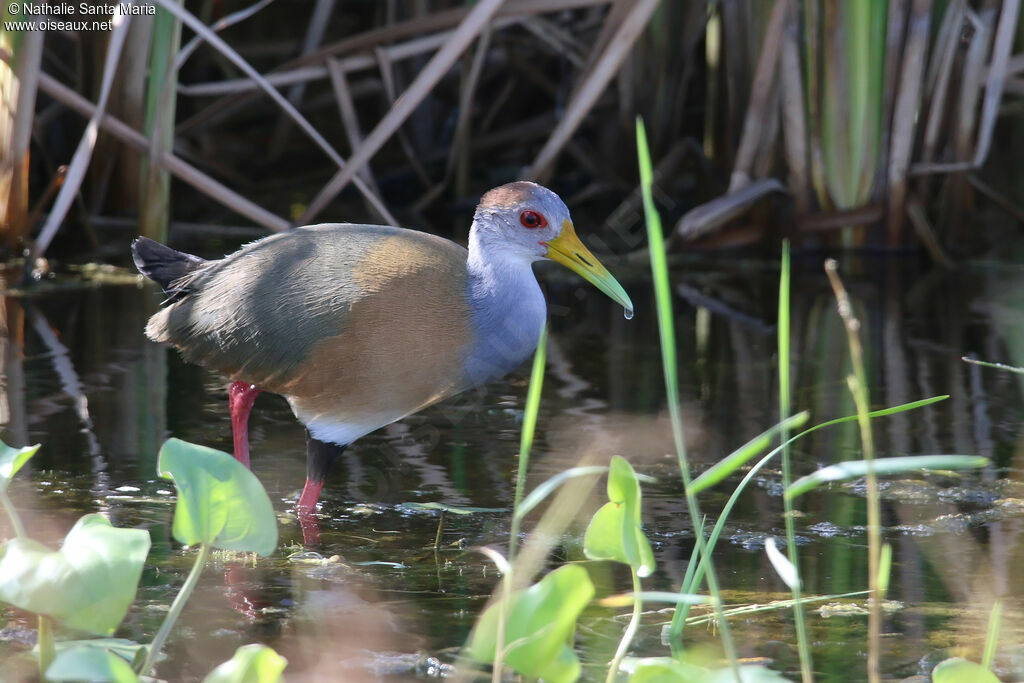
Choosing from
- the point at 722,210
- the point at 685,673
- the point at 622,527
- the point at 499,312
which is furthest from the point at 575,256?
the point at 722,210

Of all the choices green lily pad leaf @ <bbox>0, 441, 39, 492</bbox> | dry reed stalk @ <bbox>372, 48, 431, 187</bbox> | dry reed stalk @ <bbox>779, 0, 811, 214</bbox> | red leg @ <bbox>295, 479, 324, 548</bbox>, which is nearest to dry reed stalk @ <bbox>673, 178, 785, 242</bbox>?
dry reed stalk @ <bbox>779, 0, 811, 214</bbox>

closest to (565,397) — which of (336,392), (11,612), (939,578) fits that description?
(336,392)

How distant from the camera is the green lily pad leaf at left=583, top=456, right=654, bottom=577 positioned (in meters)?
2.51

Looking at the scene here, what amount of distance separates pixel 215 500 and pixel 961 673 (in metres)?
1.34

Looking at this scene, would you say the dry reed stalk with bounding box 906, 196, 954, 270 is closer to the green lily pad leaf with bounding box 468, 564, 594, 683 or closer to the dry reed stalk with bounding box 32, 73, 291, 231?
the dry reed stalk with bounding box 32, 73, 291, 231

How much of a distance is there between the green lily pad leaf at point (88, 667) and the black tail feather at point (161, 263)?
229 cm

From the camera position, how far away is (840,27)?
6.91 m

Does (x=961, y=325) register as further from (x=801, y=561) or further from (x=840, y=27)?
(x=801, y=561)

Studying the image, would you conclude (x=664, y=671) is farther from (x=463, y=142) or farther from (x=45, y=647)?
(x=463, y=142)

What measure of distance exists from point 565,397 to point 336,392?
144 centimetres

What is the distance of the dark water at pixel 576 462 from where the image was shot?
311cm

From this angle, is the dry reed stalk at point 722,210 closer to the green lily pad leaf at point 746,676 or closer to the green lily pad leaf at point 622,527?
the green lily pad leaf at point 622,527

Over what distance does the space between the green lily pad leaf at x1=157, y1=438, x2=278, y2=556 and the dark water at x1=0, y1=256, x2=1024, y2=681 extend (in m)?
0.47

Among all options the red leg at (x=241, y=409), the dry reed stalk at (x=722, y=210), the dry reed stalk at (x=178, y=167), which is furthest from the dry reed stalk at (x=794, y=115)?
the red leg at (x=241, y=409)
